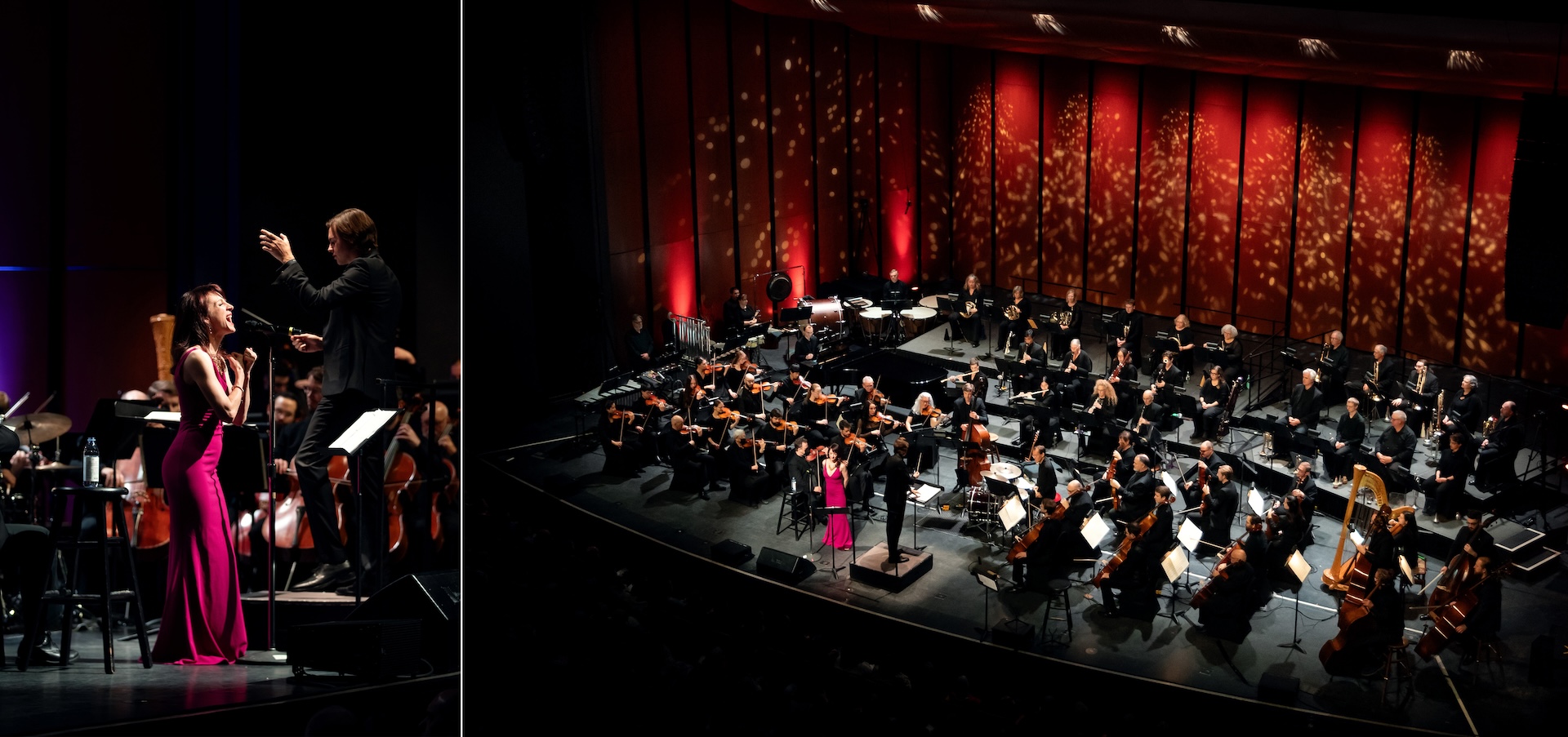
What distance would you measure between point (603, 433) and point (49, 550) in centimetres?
599

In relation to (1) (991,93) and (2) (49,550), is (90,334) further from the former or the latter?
(1) (991,93)

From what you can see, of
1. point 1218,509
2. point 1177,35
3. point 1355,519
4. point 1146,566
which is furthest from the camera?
point 1177,35

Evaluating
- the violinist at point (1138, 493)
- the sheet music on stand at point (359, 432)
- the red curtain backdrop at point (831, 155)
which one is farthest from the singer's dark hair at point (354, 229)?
the red curtain backdrop at point (831, 155)

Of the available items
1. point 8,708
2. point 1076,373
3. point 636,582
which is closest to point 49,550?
point 8,708

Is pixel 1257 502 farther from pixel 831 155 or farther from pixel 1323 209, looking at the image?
pixel 831 155

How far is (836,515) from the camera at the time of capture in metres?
10.1

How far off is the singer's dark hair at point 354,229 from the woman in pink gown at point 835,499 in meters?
4.75

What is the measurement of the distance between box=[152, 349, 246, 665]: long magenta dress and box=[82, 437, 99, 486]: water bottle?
1.14ft

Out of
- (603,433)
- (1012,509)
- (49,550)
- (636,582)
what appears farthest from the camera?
(603,433)

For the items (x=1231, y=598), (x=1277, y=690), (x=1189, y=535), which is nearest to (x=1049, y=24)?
(x=1189, y=535)

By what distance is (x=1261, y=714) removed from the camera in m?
8.09

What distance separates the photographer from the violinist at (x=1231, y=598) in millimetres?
8625

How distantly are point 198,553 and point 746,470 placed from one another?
19.0 ft

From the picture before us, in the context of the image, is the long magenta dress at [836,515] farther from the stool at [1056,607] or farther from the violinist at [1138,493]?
the violinist at [1138,493]
